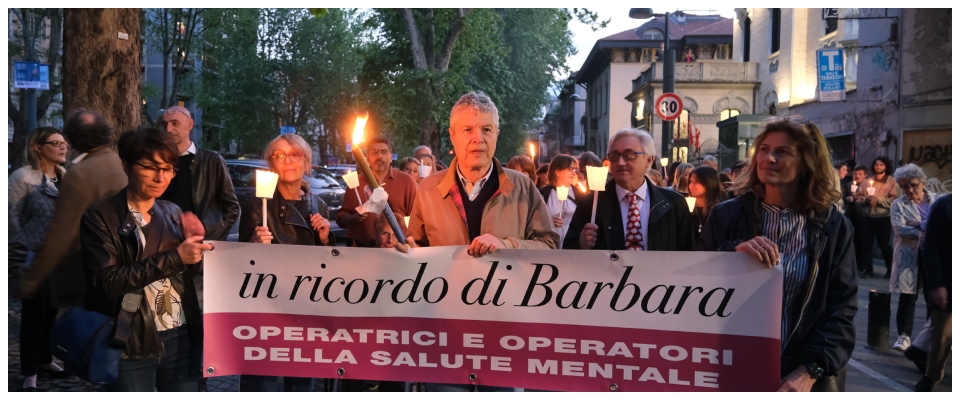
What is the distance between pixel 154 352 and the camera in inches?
139

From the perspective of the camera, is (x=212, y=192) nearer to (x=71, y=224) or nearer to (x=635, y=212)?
(x=71, y=224)

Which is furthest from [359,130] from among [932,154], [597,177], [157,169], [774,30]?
[774,30]

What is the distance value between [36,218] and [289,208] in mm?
1974

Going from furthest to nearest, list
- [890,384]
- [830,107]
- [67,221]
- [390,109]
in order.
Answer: [390,109]
[830,107]
[890,384]
[67,221]

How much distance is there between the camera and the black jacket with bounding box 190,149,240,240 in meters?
5.55

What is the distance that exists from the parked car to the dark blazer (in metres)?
10.8

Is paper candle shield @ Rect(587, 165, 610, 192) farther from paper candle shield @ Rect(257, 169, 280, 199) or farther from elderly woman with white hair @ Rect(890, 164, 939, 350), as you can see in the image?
elderly woman with white hair @ Rect(890, 164, 939, 350)

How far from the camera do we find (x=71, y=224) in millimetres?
4598

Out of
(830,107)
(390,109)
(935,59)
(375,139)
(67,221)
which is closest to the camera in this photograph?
(67,221)

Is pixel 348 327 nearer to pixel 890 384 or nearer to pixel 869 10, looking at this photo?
pixel 890 384

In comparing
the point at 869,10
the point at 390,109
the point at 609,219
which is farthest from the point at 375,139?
the point at 390,109

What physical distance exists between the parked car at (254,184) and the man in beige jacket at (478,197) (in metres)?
12.2

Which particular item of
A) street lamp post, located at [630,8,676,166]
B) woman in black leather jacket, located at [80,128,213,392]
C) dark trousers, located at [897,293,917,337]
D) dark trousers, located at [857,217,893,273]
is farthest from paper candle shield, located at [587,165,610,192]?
street lamp post, located at [630,8,676,166]

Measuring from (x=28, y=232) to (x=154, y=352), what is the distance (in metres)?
2.56
